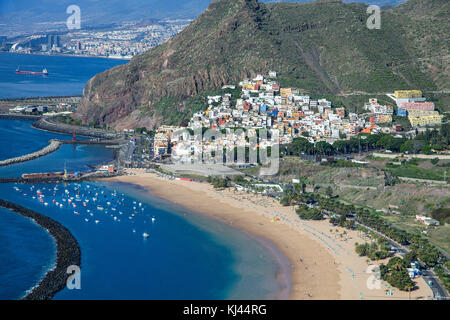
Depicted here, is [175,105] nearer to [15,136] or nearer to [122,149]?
[122,149]

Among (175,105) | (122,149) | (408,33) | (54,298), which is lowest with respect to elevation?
(54,298)

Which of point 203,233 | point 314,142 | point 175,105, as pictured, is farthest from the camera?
point 175,105

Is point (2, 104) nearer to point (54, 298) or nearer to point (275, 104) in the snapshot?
point (275, 104)

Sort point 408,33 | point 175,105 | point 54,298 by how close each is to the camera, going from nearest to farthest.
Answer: point 54,298 < point 175,105 < point 408,33

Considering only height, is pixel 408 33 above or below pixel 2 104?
above

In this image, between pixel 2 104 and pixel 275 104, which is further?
pixel 2 104

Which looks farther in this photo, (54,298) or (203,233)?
(203,233)

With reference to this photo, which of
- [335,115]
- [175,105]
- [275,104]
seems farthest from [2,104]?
[335,115]

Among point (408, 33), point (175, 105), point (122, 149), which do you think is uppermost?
point (408, 33)

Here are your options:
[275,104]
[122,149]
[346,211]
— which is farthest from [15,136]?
[346,211]
